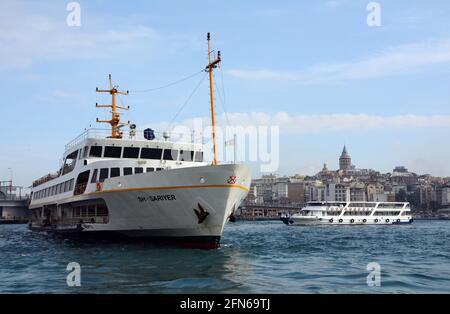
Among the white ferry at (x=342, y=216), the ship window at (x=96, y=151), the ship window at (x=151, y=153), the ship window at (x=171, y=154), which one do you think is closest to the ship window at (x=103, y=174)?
the ship window at (x=96, y=151)

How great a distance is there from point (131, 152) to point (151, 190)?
680cm

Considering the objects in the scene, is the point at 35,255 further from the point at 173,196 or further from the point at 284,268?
the point at 284,268

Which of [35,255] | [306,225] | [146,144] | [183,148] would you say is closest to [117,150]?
[146,144]

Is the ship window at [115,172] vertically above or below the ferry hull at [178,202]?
above

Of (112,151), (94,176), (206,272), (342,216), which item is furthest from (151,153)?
(342,216)

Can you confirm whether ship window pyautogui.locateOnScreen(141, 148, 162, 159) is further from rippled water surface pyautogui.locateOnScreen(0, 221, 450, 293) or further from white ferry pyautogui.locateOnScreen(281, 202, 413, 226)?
white ferry pyautogui.locateOnScreen(281, 202, 413, 226)

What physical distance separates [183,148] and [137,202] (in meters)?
7.15

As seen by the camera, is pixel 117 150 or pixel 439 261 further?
pixel 117 150

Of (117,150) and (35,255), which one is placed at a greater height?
(117,150)

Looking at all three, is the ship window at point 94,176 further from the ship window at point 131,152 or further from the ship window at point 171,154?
the ship window at point 171,154

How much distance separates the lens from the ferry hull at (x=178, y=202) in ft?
77.7

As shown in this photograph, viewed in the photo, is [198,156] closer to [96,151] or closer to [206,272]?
[96,151]

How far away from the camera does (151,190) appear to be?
24.7m

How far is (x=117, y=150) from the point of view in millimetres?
30922
